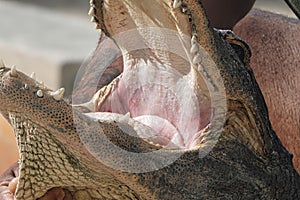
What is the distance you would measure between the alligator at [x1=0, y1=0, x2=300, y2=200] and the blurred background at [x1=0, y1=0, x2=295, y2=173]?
2386 mm

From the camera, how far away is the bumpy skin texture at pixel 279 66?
238cm

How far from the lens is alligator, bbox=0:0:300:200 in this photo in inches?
57.2

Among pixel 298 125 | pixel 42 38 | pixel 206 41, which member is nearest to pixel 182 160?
pixel 206 41

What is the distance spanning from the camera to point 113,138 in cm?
146

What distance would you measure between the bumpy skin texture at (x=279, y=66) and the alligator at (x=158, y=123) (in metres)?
0.60

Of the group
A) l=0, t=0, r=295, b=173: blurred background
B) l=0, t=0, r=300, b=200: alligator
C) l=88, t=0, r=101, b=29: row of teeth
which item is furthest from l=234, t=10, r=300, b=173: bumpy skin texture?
l=0, t=0, r=295, b=173: blurred background

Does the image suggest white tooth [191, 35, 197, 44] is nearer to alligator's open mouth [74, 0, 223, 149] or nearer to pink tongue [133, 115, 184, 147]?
alligator's open mouth [74, 0, 223, 149]

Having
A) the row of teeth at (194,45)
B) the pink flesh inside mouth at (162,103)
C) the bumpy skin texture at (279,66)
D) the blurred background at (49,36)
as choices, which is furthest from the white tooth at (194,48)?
the blurred background at (49,36)

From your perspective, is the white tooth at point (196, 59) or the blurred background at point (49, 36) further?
the blurred background at point (49, 36)

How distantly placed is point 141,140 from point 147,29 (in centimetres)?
29

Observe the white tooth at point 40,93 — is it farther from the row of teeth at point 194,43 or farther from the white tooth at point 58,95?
the row of teeth at point 194,43

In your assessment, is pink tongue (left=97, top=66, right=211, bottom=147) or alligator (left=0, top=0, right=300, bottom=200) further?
pink tongue (left=97, top=66, right=211, bottom=147)

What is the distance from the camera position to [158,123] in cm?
172

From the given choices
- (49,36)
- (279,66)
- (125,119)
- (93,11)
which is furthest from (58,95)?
(49,36)
